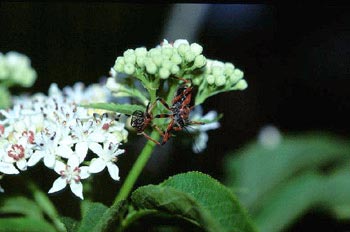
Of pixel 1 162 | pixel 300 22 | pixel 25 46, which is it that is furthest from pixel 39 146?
pixel 300 22

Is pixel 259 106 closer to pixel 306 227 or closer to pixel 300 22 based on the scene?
pixel 300 22

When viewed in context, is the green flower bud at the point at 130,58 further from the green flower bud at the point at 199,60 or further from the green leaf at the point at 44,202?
the green leaf at the point at 44,202

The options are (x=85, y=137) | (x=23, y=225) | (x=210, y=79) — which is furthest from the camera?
(x=210, y=79)

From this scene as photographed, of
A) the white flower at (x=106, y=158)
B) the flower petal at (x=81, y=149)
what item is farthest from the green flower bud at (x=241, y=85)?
the flower petal at (x=81, y=149)

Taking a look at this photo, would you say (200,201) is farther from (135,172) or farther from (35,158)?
(35,158)

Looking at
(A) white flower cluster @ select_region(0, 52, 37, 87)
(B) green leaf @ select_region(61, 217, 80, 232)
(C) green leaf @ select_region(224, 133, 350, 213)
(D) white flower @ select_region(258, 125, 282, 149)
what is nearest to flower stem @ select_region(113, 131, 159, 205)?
(B) green leaf @ select_region(61, 217, 80, 232)

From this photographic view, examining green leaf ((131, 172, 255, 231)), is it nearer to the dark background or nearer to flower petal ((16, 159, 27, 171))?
flower petal ((16, 159, 27, 171))

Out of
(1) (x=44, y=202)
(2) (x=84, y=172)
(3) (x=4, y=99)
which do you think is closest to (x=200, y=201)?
→ (2) (x=84, y=172)
